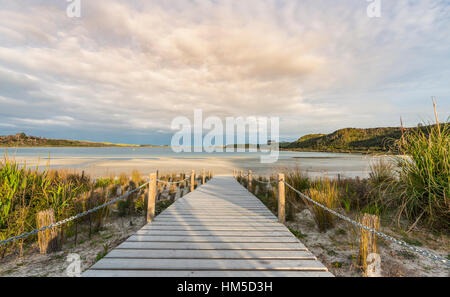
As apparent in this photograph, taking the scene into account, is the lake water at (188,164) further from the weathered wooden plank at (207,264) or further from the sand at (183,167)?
the weathered wooden plank at (207,264)

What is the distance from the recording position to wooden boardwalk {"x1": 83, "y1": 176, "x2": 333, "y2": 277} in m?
2.63

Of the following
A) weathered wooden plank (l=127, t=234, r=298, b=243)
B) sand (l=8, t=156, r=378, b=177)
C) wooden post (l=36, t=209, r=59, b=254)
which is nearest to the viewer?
wooden post (l=36, t=209, r=59, b=254)

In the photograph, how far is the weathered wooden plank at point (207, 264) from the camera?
2.67 m

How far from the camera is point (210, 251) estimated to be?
3.18m

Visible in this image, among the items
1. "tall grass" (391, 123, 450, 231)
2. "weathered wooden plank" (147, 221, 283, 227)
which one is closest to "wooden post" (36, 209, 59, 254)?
"weathered wooden plank" (147, 221, 283, 227)

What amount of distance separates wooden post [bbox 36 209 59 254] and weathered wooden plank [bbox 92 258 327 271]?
1587 millimetres

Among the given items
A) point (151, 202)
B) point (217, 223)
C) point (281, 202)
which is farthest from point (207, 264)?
point (281, 202)

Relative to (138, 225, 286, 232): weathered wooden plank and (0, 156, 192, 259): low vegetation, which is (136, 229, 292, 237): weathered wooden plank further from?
(0, 156, 192, 259): low vegetation

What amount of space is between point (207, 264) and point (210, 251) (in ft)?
1.32
